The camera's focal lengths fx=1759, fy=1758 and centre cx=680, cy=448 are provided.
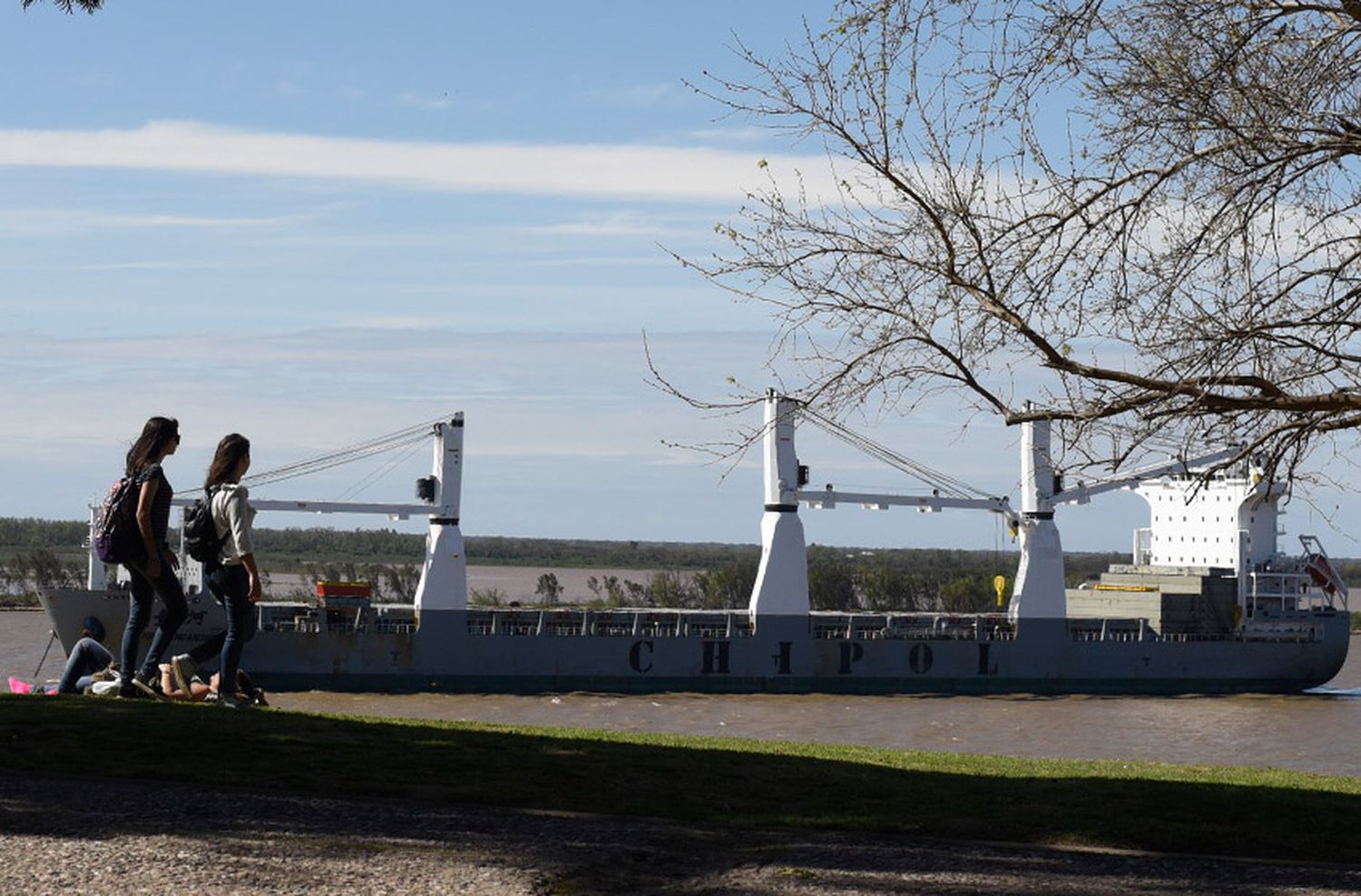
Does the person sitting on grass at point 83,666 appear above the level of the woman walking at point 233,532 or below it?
below

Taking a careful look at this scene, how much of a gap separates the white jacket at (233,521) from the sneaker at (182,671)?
1.28 m

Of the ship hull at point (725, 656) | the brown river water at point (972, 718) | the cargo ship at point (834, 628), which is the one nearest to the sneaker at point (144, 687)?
the brown river water at point (972, 718)

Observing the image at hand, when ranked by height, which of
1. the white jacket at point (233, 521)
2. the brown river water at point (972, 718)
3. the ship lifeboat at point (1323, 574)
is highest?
the ship lifeboat at point (1323, 574)

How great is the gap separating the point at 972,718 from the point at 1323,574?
17080 millimetres

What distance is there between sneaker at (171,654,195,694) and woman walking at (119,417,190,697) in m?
0.66

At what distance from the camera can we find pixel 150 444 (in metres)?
8.34

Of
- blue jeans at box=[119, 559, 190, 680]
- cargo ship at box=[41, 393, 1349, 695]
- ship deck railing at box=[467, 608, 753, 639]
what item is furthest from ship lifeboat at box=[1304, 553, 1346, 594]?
blue jeans at box=[119, 559, 190, 680]

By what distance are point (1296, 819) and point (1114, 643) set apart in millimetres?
34187

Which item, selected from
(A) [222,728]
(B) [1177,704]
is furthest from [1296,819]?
(B) [1177,704]

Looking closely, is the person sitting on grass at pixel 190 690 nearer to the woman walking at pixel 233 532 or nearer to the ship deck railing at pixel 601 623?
the woman walking at pixel 233 532

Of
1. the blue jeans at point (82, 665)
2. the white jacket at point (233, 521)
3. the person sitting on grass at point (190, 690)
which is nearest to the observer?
the white jacket at point (233, 521)

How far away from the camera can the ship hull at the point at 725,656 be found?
35250 mm

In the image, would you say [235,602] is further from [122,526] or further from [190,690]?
[190,690]

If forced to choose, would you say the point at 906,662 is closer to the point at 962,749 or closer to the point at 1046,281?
the point at 962,749
